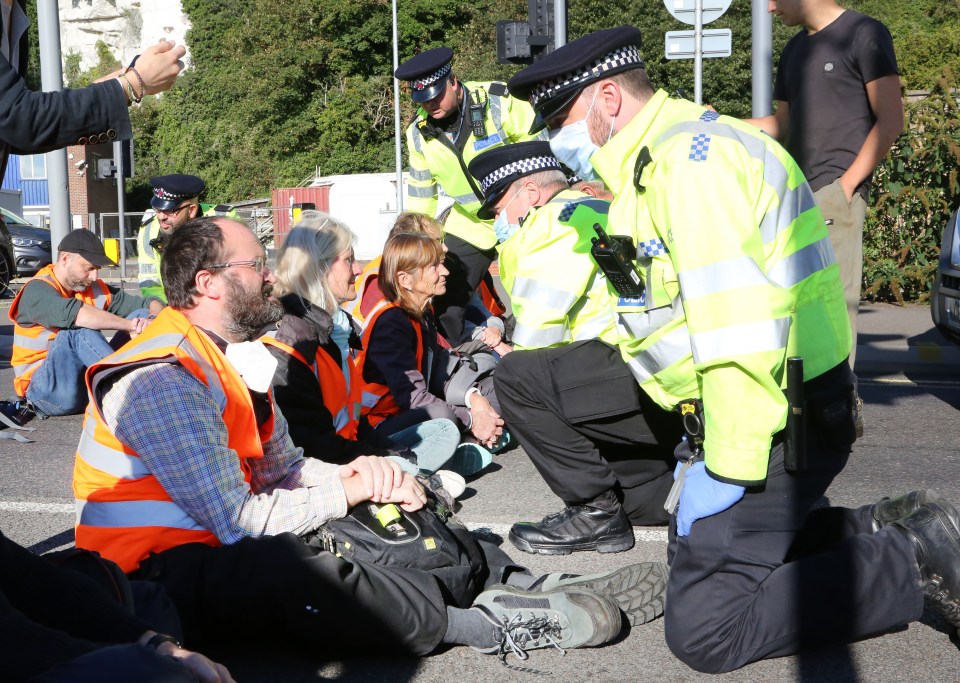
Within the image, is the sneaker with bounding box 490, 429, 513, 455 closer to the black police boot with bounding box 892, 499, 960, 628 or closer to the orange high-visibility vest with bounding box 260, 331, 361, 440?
the orange high-visibility vest with bounding box 260, 331, 361, 440

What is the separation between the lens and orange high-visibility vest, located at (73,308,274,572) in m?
3.28

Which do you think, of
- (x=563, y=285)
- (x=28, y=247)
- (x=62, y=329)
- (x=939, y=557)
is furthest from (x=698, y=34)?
(x=28, y=247)

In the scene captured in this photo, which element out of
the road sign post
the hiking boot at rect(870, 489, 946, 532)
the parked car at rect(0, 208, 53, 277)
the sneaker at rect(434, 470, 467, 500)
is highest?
the road sign post

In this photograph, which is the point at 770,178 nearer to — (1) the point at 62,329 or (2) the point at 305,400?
(2) the point at 305,400

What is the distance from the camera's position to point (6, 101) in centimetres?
250

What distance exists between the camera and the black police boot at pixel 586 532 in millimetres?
4363

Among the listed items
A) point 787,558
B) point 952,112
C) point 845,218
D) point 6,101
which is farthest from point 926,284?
point 6,101

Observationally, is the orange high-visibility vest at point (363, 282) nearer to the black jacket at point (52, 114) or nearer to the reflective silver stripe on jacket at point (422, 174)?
the reflective silver stripe on jacket at point (422, 174)

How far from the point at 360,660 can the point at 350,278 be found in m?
2.67

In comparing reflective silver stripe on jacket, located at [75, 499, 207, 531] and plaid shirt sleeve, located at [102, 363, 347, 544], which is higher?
plaid shirt sleeve, located at [102, 363, 347, 544]

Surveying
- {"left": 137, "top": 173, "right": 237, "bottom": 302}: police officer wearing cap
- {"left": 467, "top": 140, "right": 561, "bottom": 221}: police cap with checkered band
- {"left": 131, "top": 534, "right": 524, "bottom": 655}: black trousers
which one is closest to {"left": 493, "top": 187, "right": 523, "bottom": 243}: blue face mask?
{"left": 467, "top": 140, "right": 561, "bottom": 221}: police cap with checkered band

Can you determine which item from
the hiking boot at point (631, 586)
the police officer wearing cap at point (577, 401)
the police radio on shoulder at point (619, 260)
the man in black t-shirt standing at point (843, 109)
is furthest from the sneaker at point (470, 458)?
the police radio on shoulder at point (619, 260)

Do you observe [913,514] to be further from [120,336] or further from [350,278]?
[120,336]

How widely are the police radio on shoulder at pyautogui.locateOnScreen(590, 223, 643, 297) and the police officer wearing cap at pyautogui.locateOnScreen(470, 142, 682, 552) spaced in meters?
0.74
